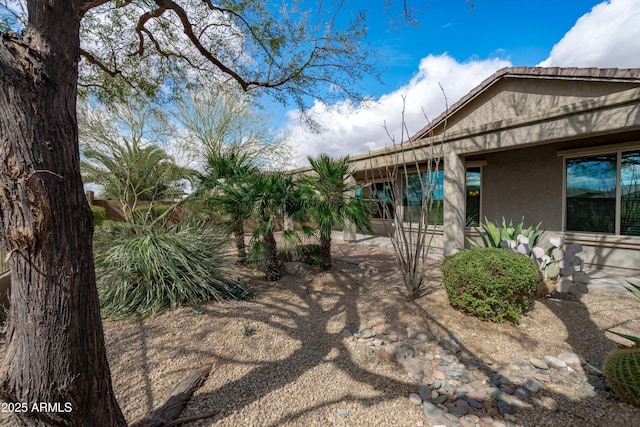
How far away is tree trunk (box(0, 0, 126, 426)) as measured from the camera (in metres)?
1.33

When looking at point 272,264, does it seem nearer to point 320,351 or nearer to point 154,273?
point 154,273

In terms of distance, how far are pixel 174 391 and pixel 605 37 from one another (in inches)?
558

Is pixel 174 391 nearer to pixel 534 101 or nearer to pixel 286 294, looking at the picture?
pixel 286 294

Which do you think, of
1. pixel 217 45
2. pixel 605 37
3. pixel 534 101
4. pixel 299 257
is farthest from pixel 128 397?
pixel 605 37

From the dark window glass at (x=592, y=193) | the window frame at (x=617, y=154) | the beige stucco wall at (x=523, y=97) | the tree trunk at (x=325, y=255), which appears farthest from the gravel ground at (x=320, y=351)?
the beige stucco wall at (x=523, y=97)

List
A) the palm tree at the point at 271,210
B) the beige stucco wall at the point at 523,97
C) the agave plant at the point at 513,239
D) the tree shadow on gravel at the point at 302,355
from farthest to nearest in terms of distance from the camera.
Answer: the beige stucco wall at the point at 523,97 < the palm tree at the point at 271,210 < the agave plant at the point at 513,239 < the tree shadow on gravel at the point at 302,355

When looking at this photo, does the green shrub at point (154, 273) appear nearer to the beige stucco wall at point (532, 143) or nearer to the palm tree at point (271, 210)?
the palm tree at point (271, 210)

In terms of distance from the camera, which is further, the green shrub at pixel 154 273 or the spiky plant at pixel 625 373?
the green shrub at pixel 154 273

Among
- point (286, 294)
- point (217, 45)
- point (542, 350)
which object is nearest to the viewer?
point (542, 350)

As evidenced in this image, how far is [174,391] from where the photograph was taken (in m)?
2.19

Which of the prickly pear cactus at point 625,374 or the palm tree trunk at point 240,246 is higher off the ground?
the palm tree trunk at point 240,246

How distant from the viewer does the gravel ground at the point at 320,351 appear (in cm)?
202

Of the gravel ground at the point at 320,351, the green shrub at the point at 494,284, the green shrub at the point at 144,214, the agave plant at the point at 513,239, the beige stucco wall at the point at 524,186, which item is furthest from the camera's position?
the beige stucco wall at the point at 524,186

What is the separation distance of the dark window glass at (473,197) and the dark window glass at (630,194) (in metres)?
2.82
